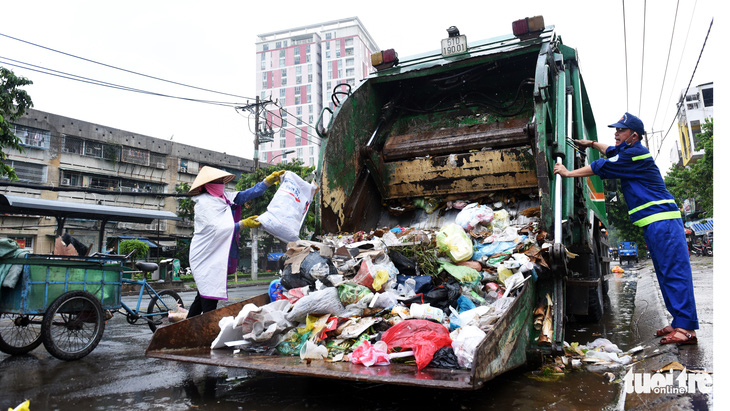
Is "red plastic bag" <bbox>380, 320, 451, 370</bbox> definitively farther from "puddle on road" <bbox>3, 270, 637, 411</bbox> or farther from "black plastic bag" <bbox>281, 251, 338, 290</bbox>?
"black plastic bag" <bbox>281, 251, 338, 290</bbox>

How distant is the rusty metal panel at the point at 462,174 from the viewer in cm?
380

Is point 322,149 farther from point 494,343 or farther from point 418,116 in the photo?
point 494,343

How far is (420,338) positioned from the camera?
2.27 m

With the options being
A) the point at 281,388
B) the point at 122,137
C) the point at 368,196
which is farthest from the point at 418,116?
the point at 122,137

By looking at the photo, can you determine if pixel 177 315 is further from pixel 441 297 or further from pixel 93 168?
pixel 93 168

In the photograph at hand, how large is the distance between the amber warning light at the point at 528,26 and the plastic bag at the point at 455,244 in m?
1.80

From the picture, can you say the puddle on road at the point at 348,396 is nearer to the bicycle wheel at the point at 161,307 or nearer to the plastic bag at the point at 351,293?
the plastic bag at the point at 351,293

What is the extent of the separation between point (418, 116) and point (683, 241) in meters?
2.51

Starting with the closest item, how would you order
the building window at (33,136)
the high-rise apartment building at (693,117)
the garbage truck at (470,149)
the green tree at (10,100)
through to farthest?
the garbage truck at (470,149) < the green tree at (10,100) < the building window at (33,136) < the high-rise apartment building at (693,117)

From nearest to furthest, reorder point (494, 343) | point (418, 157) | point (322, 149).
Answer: point (494, 343), point (322, 149), point (418, 157)

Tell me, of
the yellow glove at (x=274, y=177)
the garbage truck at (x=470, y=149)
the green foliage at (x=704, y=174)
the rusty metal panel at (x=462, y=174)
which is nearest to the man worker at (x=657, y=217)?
the garbage truck at (x=470, y=149)

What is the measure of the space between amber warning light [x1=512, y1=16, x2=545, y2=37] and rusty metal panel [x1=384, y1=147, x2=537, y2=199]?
0.94m

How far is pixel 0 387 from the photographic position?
9.01 feet

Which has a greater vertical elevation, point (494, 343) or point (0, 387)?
point (494, 343)
